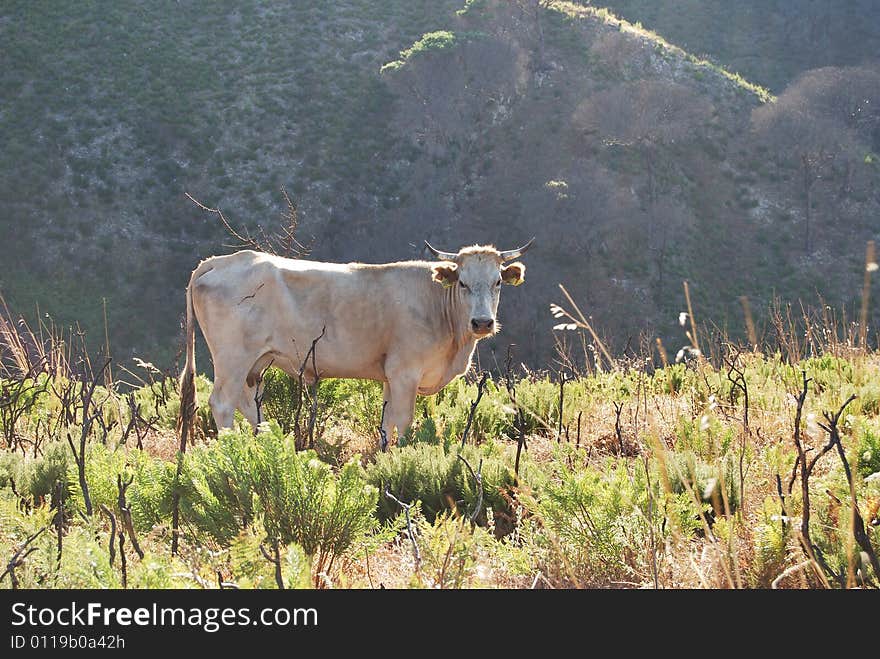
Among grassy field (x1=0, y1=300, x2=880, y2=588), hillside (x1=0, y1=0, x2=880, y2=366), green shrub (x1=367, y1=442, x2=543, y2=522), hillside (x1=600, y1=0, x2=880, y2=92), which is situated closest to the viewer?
grassy field (x1=0, y1=300, x2=880, y2=588)

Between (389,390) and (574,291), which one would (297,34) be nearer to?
(574,291)

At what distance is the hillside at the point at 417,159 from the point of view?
32.5 metres

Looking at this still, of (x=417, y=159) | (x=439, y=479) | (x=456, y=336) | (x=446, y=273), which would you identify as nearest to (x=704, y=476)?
(x=439, y=479)

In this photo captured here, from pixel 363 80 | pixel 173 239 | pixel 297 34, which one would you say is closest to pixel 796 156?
pixel 363 80

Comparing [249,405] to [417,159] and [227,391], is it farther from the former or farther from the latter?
[417,159]

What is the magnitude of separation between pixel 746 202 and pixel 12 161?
3158 cm

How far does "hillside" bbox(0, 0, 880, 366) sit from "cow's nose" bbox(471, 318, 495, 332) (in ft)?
74.7

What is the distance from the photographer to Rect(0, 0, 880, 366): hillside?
32.5 m

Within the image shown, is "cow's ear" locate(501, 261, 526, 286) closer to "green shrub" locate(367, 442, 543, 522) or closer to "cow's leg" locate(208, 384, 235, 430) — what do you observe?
"cow's leg" locate(208, 384, 235, 430)

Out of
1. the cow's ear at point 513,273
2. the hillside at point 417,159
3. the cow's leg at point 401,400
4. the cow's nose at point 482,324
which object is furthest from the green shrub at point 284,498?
the hillside at point 417,159

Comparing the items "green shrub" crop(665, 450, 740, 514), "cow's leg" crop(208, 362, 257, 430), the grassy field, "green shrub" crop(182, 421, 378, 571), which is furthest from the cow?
"green shrub" crop(182, 421, 378, 571)

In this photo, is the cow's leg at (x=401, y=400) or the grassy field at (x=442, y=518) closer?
the grassy field at (x=442, y=518)

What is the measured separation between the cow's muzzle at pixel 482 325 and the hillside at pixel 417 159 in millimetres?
22753

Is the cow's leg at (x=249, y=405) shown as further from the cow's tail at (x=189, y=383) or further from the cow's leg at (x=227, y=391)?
the cow's tail at (x=189, y=383)
